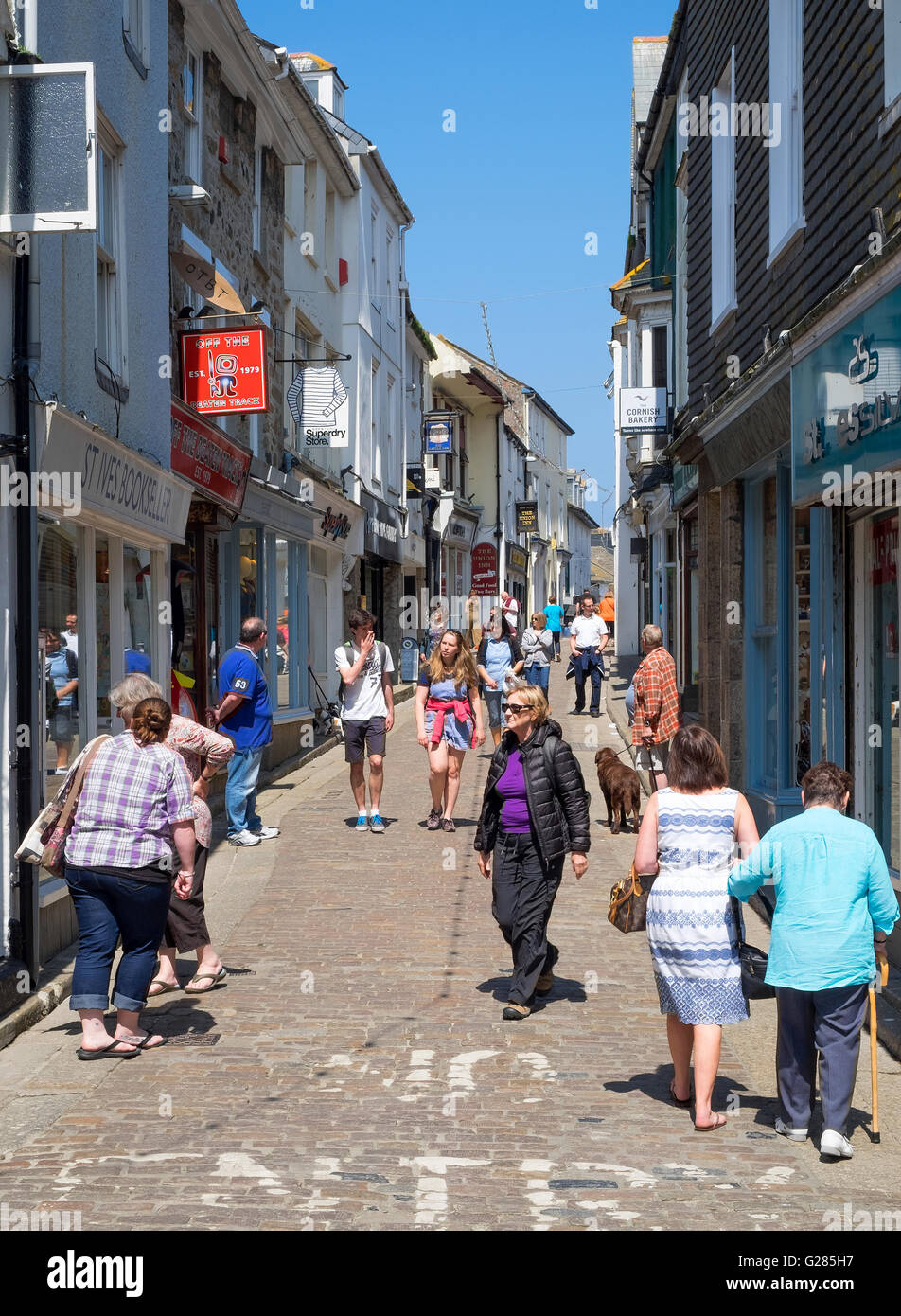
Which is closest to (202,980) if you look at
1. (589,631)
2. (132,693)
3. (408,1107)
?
(132,693)

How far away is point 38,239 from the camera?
7785mm

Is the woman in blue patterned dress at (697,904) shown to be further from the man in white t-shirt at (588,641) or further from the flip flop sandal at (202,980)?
the man in white t-shirt at (588,641)

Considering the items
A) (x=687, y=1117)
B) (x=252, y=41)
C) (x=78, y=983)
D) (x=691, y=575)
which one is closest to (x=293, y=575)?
(x=691, y=575)

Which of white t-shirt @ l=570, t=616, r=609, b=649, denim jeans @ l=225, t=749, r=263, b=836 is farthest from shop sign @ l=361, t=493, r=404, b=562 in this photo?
denim jeans @ l=225, t=749, r=263, b=836

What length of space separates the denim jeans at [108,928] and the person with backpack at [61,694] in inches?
95.7

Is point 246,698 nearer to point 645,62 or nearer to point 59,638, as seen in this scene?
point 59,638

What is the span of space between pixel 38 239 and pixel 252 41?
8.99 meters

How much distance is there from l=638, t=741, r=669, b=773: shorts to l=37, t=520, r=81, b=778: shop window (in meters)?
4.96

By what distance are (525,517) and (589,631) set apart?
2819cm

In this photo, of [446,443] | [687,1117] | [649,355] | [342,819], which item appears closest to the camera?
[687,1117]

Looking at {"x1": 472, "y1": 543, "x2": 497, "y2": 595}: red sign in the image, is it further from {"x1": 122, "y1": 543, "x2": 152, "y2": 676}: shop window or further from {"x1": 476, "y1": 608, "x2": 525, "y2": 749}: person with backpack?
Result: {"x1": 122, "y1": 543, "x2": 152, "y2": 676}: shop window

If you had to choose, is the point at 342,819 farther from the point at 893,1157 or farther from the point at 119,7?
the point at 893,1157

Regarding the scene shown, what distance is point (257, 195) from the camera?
687 inches

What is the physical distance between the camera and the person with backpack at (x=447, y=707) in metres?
12.0
